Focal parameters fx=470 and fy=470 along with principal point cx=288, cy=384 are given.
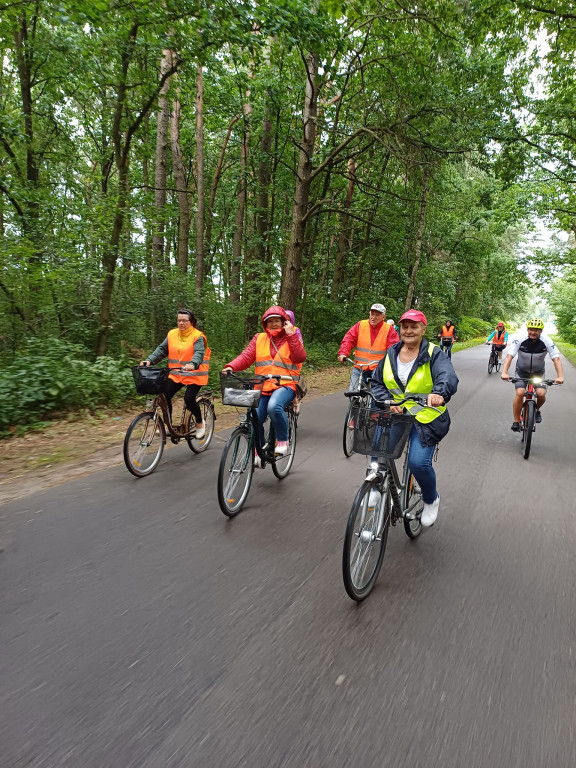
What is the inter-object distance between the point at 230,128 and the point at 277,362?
61.7 ft

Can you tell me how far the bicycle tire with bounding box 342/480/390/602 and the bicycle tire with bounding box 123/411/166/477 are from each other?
305cm

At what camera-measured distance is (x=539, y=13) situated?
12.6 meters

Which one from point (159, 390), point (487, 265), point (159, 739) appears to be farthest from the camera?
point (487, 265)

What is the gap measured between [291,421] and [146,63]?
8.72m

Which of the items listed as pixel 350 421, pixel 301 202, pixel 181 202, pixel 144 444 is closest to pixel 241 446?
pixel 144 444

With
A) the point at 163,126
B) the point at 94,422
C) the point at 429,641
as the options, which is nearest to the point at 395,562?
the point at 429,641

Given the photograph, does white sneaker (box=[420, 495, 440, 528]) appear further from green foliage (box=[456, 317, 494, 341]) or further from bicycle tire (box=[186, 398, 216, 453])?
green foliage (box=[456, 317, 494, 341])

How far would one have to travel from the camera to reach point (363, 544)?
3.26 m

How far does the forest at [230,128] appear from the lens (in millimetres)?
8656

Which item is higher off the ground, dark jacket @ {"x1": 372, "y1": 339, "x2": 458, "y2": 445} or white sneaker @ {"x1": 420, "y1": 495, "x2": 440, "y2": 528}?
dark jacket @ {"x1": 372, "y1": 339, "x2": 458, "y2": 445}

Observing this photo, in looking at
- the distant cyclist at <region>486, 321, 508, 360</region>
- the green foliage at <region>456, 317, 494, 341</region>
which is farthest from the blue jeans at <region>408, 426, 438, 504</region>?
the green foliage at <region>456, 317, 494, 341</region>

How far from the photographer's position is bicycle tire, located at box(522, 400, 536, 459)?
697cm

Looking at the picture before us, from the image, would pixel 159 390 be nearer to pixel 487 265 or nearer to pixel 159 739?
pixel 159 739

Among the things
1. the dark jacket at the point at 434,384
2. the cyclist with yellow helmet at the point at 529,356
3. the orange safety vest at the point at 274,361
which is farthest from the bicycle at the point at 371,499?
the cyclist with yellow helmet at the point at 529,356
